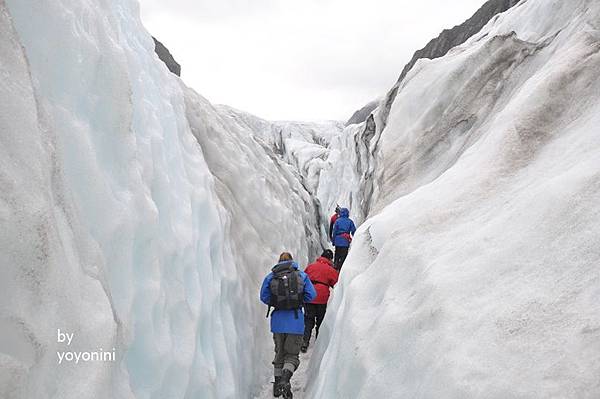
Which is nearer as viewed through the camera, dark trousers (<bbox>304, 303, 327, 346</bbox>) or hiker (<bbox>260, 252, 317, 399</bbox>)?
hiker (<bbox>260, 252, 317, 399</bbox>)

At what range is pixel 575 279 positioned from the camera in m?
2.19

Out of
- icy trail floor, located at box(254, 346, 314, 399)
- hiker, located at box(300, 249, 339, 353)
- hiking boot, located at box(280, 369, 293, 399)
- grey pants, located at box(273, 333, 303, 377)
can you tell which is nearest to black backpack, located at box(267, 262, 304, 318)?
grey pants, located at box(273, 333, 303, 377)

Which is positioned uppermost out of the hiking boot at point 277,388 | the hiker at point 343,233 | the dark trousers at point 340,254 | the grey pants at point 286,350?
the hiker at point 343,233

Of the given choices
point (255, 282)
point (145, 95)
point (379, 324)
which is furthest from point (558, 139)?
point (255, 282)

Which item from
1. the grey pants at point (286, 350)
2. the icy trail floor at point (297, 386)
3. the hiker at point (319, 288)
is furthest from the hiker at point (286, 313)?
the hiker at point (319, 288)

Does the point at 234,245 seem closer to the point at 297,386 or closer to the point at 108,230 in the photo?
the point at 297,386

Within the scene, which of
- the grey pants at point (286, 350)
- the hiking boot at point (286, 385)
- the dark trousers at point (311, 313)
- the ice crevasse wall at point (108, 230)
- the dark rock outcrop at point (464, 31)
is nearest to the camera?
the ice crevasse wall at point (108, 230)

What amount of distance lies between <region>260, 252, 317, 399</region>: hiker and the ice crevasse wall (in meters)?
0.47

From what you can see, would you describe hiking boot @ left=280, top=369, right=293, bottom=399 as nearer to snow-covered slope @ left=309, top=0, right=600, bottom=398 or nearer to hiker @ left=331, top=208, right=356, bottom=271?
snow-covered slope @ left=309, top=0, right=600, bottom=398

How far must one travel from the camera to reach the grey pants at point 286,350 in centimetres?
→ 493

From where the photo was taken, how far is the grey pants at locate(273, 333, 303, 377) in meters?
4.93

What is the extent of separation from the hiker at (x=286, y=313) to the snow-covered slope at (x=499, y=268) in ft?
0.96

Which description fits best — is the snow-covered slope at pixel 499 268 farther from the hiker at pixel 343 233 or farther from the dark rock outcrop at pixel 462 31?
the dark rock outcrop at pixel 462 31

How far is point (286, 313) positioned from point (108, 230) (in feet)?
7.89
